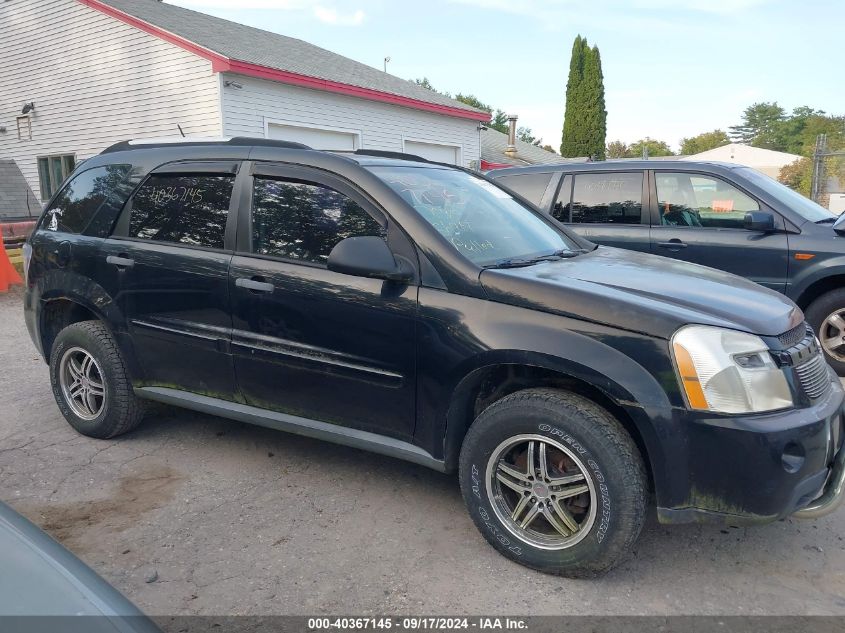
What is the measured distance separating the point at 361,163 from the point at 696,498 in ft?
7.17

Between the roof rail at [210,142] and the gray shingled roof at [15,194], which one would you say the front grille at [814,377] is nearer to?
the roof rail at [210,142]

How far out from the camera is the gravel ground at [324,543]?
2762mm

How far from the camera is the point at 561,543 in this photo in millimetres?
2873

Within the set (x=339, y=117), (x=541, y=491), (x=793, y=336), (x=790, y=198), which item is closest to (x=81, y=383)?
(x=541, y=491)

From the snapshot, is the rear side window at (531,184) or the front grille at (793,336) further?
the rear side window at (531,184)

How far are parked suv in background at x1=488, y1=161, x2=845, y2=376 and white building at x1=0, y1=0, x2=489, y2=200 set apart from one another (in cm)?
882

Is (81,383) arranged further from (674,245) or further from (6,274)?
(6,274)

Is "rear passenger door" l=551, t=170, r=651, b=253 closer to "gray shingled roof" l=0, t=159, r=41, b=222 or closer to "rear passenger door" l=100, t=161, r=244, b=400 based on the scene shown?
"rear passenger door" l=100, t=161, r=244, b=400

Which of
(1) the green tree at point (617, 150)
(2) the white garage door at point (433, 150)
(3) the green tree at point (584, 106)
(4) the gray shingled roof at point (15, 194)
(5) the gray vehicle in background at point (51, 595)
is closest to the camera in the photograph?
(5) the gray vehicle in background at point (51, 595)

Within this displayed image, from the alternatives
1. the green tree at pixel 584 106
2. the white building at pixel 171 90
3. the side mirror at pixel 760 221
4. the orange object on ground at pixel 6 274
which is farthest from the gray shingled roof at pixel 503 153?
the side mirror at pixel 760 221

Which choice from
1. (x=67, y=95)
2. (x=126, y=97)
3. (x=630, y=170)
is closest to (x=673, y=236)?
(x=630, y=170)

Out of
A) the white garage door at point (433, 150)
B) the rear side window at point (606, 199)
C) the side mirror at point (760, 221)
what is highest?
the white garage door at point (433, 150)

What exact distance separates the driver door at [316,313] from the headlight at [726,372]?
1.17 m

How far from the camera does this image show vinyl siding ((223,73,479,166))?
13500 millimetres
